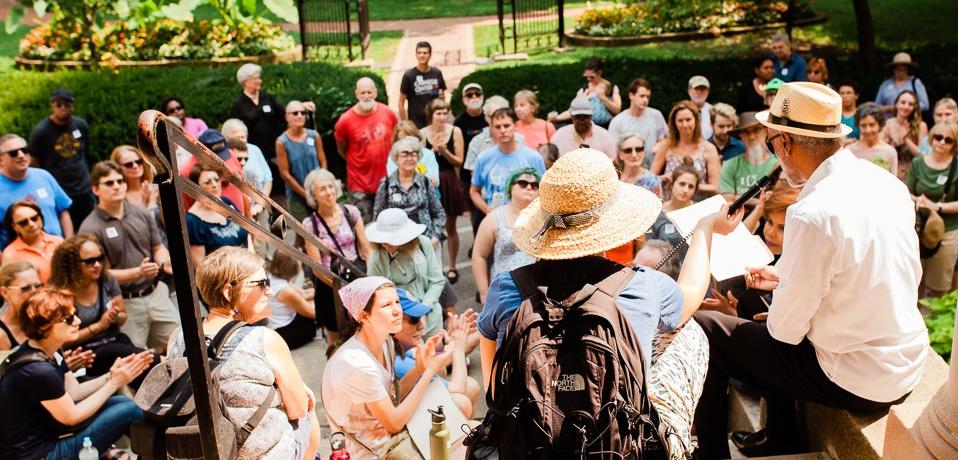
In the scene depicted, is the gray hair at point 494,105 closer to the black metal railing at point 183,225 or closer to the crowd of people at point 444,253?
the crowd of people at point 444,253

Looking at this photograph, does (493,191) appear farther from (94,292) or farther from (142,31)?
(142,31)

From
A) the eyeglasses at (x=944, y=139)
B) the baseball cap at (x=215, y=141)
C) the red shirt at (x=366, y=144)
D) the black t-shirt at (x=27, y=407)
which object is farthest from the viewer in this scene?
the red shirt at (x=366, y=144)

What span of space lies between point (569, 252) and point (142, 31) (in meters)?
17.3

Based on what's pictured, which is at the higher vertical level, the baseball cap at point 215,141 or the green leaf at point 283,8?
the green leaf at point 283,8

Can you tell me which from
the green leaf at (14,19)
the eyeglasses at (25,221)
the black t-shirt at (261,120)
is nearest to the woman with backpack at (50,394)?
the eyeglasses at (25,221)

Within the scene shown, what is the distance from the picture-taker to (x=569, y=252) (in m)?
3.20

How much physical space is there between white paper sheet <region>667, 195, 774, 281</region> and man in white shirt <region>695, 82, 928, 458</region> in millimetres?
378

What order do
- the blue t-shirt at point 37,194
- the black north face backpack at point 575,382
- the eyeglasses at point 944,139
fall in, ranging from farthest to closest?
1. the blue t-shirt at point 37,194
2. the eyeglasses at point 944,139
3. the black north face backpack at point 575,382

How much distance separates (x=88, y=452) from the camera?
17.9 ft

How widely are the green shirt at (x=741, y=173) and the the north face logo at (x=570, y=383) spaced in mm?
5407

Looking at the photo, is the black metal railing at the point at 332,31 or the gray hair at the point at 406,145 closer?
the gray hair at the point at 406,145

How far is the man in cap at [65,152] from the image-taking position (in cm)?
977

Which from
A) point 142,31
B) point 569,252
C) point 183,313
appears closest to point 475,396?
point 569,252

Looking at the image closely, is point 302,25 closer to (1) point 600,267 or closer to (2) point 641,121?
(2) point 641,121
